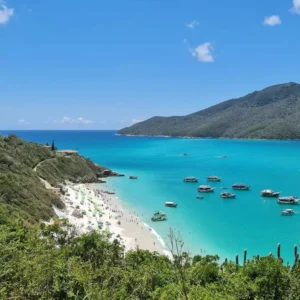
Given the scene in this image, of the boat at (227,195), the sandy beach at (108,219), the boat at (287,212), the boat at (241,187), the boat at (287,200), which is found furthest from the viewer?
the boat at (241,187)

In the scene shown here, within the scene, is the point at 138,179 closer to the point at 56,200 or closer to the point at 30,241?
the point at 56,200

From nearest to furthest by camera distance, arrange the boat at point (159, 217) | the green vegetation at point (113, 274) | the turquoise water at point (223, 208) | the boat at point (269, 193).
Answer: the green vegetation at point (113, 274) → the turquoise water at point (223, 208) → the boat at point (159, 217) → the boat at point (269, 193)

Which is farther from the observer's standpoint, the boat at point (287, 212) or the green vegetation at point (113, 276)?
the boat at point (287, 212)

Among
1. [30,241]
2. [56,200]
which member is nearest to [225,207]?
[56,200]

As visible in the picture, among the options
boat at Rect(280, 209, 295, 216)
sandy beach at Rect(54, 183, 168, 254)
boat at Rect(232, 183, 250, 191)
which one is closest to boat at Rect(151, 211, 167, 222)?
sandy beach at Rect(54, 183, 168, 254)

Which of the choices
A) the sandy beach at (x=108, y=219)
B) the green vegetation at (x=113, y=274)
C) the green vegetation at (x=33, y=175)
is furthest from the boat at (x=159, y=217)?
the green vegetation at (x=113, y=274)

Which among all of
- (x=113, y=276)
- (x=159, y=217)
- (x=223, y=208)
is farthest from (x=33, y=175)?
(x=113, y=276)

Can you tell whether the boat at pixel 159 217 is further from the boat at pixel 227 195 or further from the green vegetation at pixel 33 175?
the boat at pixel 227 195

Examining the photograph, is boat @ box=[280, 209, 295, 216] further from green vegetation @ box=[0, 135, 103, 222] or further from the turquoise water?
green vegetation @ box=[0, 135, 103, 222]
